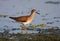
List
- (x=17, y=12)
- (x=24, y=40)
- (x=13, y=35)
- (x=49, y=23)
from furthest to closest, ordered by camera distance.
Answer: (x=17, y=12) → (x=49, y=23) → (x=13, y=35) → (x=24, y=40)

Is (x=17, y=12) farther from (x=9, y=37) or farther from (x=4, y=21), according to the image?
(x=9, y=37)

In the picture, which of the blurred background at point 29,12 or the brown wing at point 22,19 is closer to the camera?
the brown wing at point 22,19

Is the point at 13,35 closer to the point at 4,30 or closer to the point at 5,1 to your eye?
the point at 4,30

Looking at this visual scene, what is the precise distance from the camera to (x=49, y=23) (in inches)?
528

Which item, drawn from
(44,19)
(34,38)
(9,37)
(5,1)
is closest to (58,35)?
(34,38)

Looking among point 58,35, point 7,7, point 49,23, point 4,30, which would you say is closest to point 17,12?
point 7,7

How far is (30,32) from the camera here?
469 inches

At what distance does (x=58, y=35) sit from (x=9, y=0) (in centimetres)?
899

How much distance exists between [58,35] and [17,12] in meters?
4.88

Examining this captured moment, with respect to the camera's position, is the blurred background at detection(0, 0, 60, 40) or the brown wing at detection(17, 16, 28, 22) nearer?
the brown wing at detection(17, 16, 28, 22)

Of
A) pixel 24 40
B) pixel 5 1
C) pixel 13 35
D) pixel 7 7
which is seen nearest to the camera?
pixel 24 40

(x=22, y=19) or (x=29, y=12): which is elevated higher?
(x=22, y=19)

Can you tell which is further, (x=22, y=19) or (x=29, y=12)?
(x=29, y=12)

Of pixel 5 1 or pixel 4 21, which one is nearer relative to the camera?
pixel 4 21
